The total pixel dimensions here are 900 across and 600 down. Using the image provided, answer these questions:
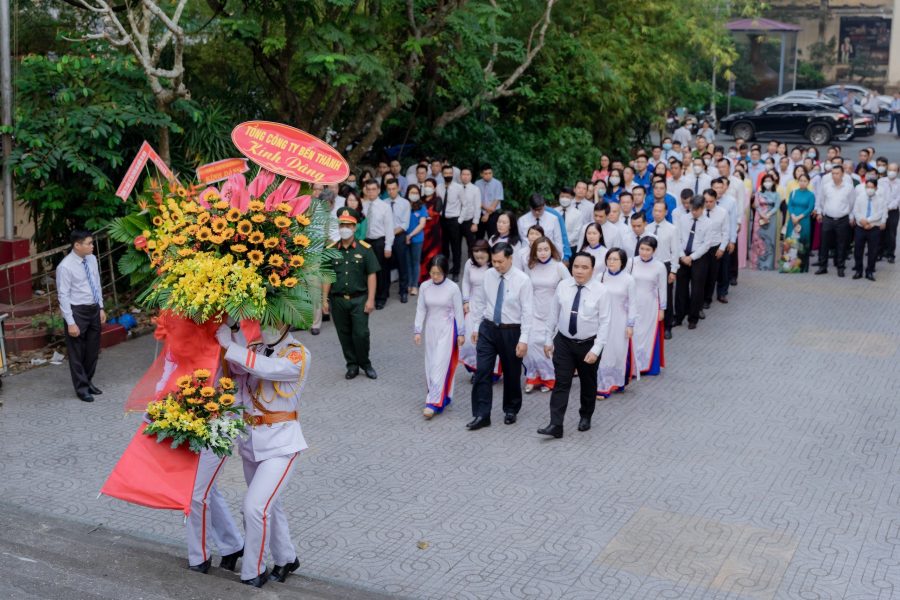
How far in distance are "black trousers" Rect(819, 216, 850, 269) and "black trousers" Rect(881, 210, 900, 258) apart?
107cm

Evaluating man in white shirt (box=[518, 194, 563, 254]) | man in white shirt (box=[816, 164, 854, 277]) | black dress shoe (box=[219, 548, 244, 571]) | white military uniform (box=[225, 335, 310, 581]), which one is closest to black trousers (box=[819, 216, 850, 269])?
man in white shirt (box=[816, 164, 854, 277])

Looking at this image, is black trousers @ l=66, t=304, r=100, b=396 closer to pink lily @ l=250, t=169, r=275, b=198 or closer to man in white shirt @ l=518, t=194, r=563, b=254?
pink lily @ l=250, t=169, r=275, b=198

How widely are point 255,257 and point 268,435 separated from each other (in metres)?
1.12

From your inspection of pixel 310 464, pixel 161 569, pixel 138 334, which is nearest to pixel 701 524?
pixel 310 464

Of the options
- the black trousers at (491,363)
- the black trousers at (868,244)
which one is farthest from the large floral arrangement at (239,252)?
the black trousers at (868,244)

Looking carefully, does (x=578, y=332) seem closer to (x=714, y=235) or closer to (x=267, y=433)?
(x=267, y=433)

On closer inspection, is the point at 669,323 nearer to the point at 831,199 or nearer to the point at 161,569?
the point at 831,199

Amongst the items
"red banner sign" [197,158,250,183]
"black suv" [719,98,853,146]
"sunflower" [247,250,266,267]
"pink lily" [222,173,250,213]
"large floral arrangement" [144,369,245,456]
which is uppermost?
"black suv" [719,98,853,146]

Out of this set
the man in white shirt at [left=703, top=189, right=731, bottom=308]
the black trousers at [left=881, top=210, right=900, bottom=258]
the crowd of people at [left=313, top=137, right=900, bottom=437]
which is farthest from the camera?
the black trousers at [left=881, top=210, right=900, bottom=258]

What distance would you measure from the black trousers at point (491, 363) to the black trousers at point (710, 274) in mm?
4779

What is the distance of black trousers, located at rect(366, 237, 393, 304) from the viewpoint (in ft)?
48.8

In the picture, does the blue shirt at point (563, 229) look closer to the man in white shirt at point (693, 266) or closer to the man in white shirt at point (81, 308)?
the man in white shirt at point (693, 266)

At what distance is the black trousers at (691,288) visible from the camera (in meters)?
13.9

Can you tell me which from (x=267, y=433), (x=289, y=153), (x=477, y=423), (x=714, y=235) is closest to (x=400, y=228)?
(x=714, y=235)
